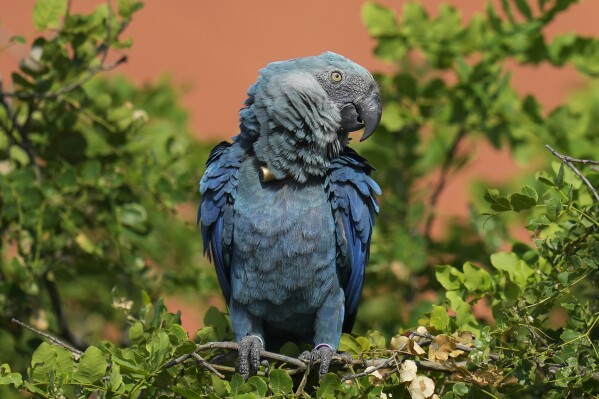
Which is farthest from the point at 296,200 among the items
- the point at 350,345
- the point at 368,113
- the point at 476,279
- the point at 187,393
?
the point at 187,393

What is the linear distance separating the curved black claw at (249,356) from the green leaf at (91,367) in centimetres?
47

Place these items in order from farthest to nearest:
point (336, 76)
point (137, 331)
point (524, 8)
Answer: point (524, 8), point (336, 76), point (137, 331)

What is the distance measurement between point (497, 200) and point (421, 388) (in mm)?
466

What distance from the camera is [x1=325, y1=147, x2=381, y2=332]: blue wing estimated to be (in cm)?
287

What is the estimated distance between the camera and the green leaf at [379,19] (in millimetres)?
3650

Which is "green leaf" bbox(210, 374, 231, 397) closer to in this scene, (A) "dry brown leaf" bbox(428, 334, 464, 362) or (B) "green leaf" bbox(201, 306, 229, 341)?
(A) "dry brown leaf" bbox(428, 334, 464, 362)

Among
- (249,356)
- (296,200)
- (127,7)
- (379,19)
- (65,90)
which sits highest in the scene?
(127,7)

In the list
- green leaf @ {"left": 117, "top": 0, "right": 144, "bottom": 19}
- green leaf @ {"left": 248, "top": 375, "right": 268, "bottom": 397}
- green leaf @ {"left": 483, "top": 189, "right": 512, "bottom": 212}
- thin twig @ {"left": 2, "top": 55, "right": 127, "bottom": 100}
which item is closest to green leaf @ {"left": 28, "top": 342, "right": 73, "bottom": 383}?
green leaf @ {"left": 248, "top": 375, "right": 268, "bottom": 397}

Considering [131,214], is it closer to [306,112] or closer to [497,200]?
[306,112]

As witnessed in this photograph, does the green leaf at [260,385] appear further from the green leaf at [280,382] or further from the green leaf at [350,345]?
the green leaf at [350,345]

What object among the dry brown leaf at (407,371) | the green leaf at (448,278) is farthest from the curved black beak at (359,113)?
the dry brown leaf at (407,371)

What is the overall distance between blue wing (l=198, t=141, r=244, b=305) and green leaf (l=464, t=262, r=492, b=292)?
72 cm

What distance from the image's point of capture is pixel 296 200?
111 inches

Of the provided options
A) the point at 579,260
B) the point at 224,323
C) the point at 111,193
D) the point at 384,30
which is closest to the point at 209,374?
the point at 224,323
